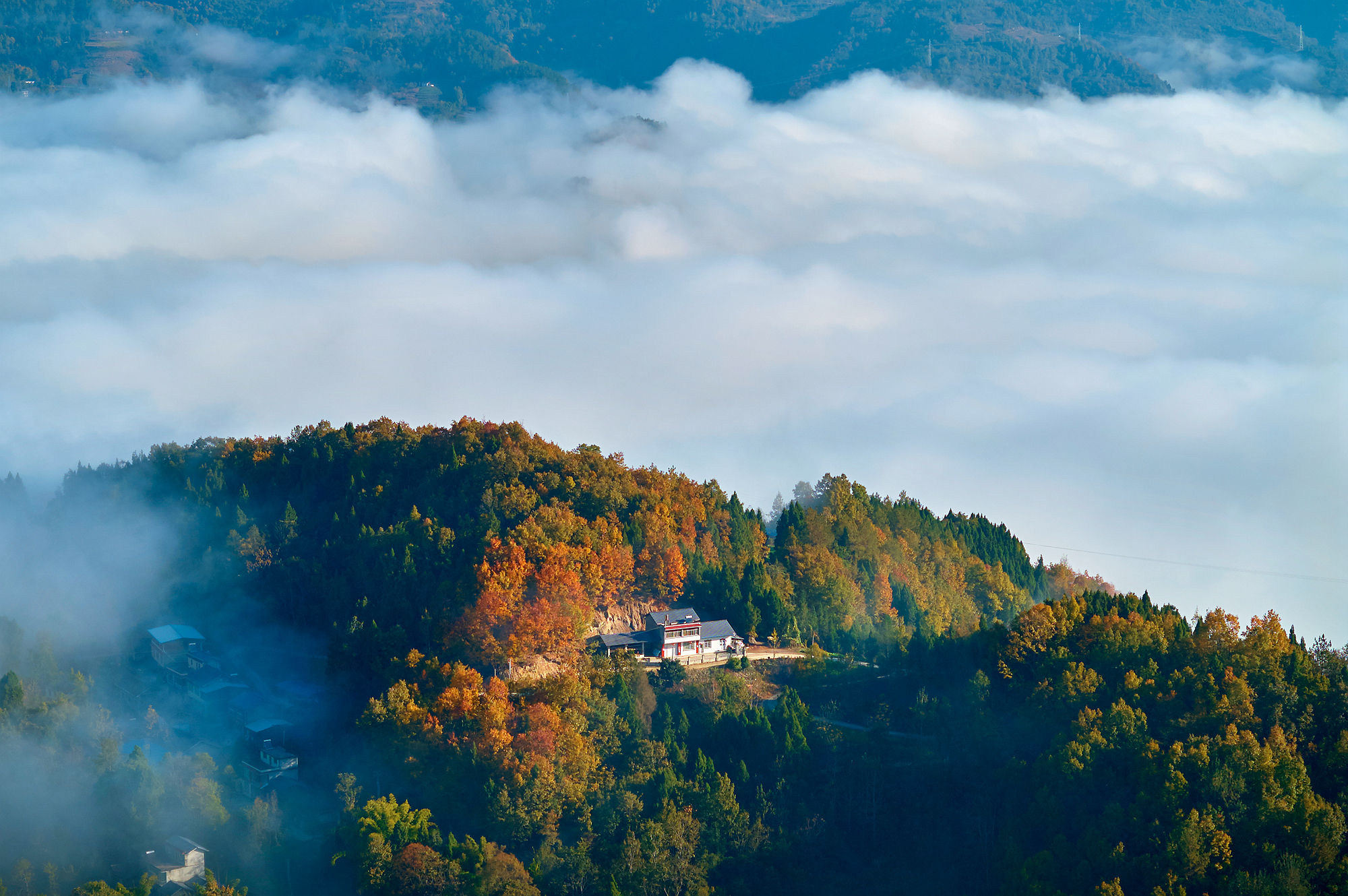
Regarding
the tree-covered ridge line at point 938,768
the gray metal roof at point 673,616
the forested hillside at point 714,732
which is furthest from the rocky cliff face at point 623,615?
the tree-covered ridge line at point 938,768

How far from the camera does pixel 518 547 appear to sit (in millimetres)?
67125

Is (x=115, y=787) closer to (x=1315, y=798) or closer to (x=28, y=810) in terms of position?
(x=28, y=810)

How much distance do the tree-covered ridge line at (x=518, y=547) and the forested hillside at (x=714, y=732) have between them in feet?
0.70

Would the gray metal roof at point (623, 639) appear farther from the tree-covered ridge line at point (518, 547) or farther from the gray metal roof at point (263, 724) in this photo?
the gray metal roof at point (263, 724)

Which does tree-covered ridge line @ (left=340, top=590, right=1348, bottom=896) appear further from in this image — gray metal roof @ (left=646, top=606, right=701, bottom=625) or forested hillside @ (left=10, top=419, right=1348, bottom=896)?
gray metal roof @ (left=646, top=606, right=701, bottom=625)

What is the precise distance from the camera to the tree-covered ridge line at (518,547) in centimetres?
6694

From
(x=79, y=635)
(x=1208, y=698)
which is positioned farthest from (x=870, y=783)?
(x=79, y=635)

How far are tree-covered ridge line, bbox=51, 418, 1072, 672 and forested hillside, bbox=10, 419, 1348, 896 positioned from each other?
212 mm

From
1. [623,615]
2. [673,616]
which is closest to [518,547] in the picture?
[623,615]

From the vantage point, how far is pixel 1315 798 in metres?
56.0

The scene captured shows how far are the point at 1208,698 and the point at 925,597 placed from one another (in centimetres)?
2229

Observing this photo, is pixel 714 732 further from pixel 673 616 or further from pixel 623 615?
pixel 623 615

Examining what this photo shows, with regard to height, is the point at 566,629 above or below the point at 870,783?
above

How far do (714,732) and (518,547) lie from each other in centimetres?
1250
